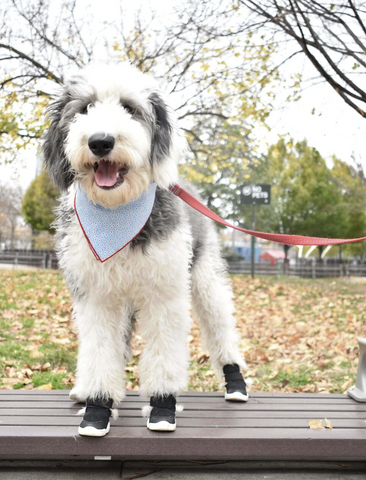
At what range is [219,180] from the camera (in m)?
27.1

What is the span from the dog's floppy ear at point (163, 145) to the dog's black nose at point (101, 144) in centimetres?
34

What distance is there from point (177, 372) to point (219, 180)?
24.9 m

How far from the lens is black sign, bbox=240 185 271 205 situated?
1366 centimetres

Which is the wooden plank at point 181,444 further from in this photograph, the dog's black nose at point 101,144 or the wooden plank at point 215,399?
the dog's black nose at point 101,144

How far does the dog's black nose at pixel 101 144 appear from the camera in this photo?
2.12 metres

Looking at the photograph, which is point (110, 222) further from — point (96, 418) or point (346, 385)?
point (346, 385)

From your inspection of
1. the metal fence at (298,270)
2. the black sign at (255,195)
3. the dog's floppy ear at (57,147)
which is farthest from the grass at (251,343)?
the metal fence at (298,270)

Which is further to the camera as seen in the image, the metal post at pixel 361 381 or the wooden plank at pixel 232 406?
the metal post at pixel 361 381

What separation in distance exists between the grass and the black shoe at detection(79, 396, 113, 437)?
67.3 inches

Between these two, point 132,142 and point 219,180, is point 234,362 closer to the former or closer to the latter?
point 132,142

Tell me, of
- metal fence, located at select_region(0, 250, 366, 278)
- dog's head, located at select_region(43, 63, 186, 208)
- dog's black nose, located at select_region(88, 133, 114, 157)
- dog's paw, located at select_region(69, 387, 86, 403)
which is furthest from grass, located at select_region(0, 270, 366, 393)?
metal fence, located at select_region(0, 250, 366, 278)

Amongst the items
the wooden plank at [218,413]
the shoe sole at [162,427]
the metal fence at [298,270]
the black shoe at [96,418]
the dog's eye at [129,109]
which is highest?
the dog's eye at [129,109]

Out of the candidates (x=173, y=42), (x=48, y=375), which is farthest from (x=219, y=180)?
(x=48, y=375)

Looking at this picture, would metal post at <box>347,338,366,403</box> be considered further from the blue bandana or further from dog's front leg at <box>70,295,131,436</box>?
the blue bandana
